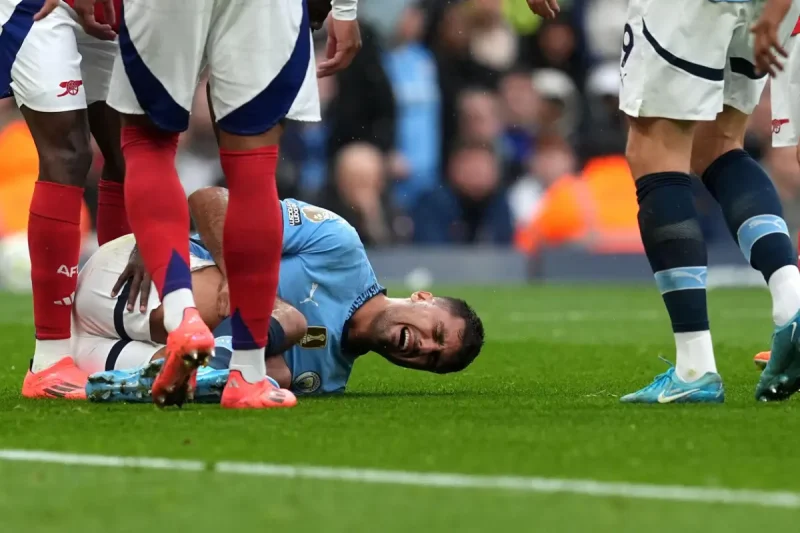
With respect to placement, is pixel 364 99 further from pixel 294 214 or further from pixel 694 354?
pixel 694 354

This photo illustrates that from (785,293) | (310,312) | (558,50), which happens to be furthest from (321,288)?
Answer: (558,50)

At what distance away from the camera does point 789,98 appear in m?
5.01

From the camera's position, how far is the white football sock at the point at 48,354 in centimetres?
509

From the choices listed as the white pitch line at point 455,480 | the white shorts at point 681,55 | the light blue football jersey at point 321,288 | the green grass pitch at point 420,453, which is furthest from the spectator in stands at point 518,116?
the white pitch line at point 455,480

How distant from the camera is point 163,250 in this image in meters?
4.21

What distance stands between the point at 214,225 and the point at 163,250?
0.91 meters

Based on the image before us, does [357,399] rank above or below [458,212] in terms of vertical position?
above

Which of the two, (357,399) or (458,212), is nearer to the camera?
(357,399)

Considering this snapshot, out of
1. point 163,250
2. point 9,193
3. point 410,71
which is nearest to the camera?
point 163,250

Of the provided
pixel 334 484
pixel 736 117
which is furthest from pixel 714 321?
pixel 334 484

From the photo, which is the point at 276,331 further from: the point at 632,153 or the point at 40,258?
the point at 632,153

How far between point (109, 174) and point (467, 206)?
29.9 feet

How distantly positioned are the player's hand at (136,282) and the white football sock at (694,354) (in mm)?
1747

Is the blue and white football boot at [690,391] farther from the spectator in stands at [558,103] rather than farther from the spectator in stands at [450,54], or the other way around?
the spectator in stands at [450,54]
